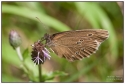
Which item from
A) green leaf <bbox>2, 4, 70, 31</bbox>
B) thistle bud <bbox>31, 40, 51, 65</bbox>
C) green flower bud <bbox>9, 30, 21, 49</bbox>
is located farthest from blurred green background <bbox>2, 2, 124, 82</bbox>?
thistle bud <bbox>31, 40, 51, 65</bbox>

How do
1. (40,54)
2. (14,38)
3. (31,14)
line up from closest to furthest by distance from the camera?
(40,54)
(14,38)
(31,14)

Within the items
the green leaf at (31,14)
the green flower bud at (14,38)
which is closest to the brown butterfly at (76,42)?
the green flower bud at (14,38)

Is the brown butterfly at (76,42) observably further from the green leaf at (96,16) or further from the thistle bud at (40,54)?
the green leaf at (96,16)

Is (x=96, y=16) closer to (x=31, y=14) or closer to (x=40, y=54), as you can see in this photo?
(x=31, y=14)

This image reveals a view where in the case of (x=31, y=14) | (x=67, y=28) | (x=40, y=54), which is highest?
(x=31, y=14)

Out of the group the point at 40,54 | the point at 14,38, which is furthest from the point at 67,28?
the point at 40,54

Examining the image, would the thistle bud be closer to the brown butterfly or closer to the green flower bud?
the brown butterfly

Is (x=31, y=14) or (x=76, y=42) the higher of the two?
(x=31, y=14)
